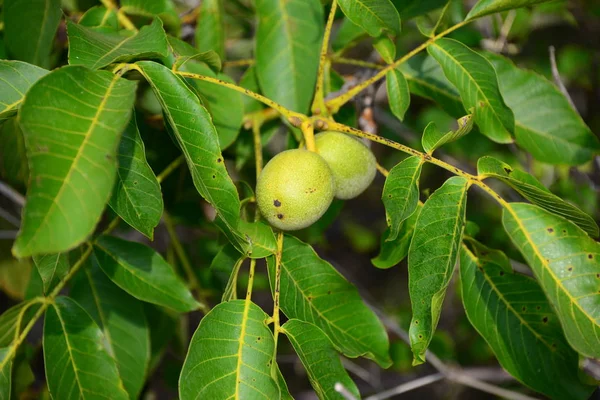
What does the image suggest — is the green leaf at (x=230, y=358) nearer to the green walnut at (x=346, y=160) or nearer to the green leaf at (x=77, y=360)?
the green leaf at (x=77, y=360)

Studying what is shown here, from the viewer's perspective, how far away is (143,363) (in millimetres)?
1483

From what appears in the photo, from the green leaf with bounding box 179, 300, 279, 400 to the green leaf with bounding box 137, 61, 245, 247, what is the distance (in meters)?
0.18

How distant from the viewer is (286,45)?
4.98 feet

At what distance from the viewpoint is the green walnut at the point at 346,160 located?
4.27 ft

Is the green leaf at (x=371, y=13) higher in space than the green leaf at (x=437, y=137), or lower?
higher

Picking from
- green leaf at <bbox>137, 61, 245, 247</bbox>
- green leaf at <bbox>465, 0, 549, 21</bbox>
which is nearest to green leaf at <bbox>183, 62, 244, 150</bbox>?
green leaf at <bbox>137, 61, 245, 247</bbox>

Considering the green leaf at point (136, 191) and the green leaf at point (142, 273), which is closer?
the green leaf at point (136, 191)

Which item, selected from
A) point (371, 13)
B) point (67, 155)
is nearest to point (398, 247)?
point (371, 13)

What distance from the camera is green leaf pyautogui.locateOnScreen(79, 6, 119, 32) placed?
1.45 m

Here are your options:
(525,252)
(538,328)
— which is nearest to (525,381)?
(538,328)

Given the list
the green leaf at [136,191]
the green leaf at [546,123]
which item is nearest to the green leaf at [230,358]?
the green leaf at [136,191]

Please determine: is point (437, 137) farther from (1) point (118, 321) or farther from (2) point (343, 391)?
(1) point (118, 321)

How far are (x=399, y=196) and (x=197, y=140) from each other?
0.40 m

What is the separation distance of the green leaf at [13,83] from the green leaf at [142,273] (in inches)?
17.8
